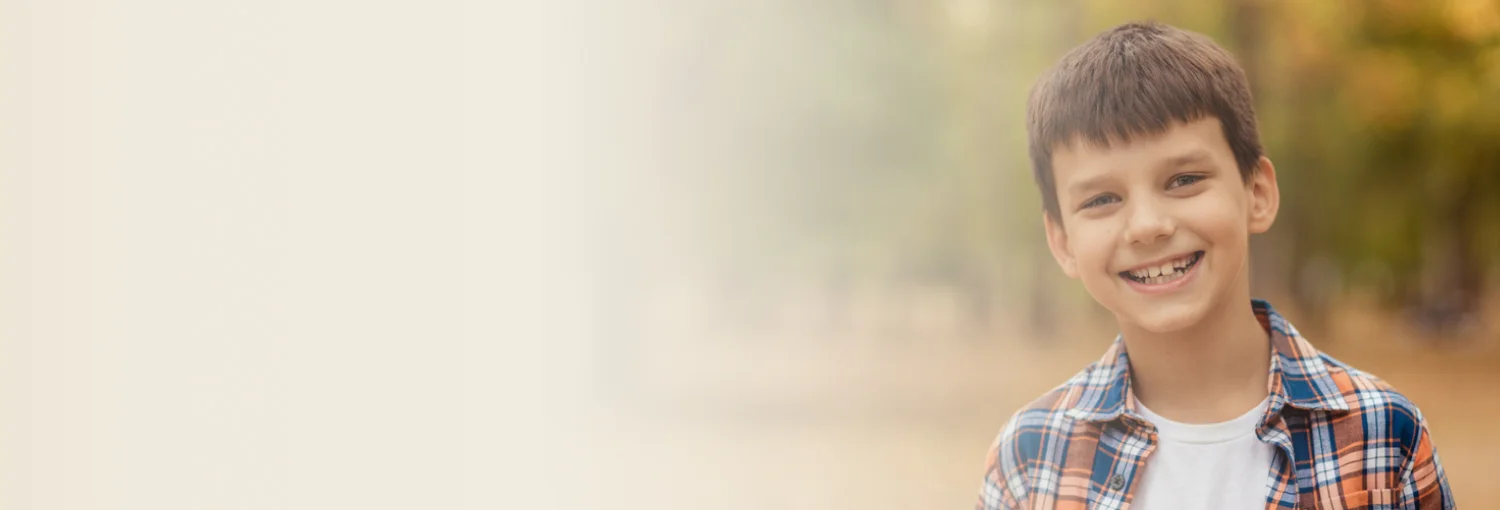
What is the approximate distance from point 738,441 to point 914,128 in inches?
119

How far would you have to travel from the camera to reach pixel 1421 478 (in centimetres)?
176

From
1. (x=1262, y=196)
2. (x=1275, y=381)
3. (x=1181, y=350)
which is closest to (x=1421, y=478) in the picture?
(x=1275, y=381)

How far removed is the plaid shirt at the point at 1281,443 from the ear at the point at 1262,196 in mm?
133

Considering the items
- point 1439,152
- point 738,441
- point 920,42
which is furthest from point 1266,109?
point 738,441

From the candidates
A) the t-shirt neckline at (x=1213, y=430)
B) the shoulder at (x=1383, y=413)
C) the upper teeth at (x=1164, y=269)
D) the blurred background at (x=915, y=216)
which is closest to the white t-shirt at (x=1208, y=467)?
the t-shirt neckline at (x=1213, y=430)

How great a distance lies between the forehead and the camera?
1.85 m

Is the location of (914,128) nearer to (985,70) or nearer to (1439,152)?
(985,70)

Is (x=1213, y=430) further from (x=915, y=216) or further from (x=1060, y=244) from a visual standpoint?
(x=915, y=216)

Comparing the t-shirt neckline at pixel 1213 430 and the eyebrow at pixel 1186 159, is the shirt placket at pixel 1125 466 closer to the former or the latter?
the t-shirt neckline at pixel 1213 430

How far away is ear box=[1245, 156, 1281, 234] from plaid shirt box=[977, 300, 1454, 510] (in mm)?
133

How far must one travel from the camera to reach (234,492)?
1241cm

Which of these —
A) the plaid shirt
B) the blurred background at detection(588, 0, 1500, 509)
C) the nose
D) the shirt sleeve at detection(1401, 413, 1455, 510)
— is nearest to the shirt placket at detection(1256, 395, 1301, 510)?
the plaid shirt

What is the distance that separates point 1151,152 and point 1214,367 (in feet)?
1.11

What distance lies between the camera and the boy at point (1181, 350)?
1798 millimetres
